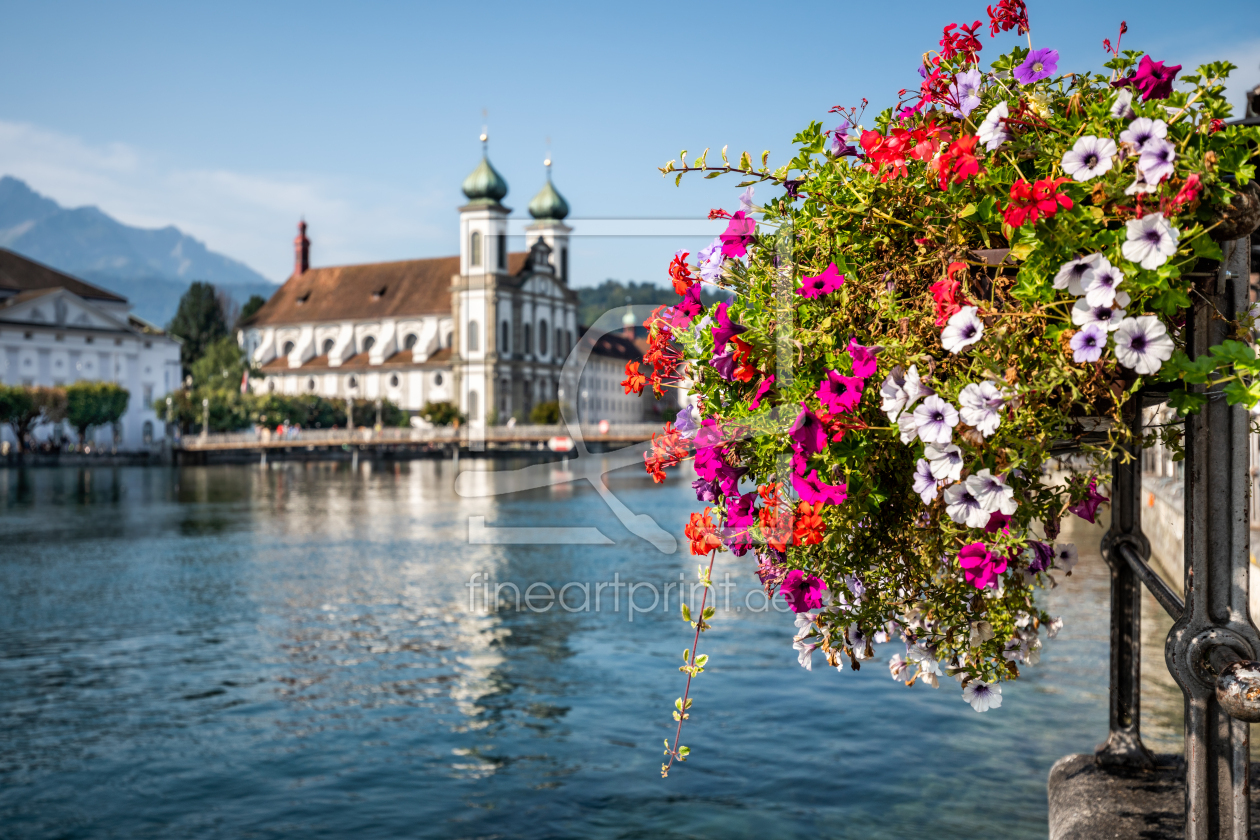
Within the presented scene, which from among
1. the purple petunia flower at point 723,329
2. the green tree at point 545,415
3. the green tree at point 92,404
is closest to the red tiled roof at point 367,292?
the green tree at point 545,415

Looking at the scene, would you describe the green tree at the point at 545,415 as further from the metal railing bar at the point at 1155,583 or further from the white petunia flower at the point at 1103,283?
the white petunia flower at the point at 1103,283

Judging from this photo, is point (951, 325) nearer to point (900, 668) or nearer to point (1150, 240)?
point (1150, 240)

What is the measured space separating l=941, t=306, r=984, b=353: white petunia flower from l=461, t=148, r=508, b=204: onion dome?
348 feet

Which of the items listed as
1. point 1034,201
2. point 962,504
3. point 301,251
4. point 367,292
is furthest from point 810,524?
point 301,251

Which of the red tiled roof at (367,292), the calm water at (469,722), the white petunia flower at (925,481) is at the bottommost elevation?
the calm water at (469,722)

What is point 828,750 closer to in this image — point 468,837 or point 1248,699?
point 468,837

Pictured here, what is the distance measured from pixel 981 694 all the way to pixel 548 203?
110 m

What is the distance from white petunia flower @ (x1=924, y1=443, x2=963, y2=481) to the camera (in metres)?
1.84

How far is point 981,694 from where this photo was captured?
2559mm

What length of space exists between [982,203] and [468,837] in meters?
6.48

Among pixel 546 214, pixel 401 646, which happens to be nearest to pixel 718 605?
pixel 401 646

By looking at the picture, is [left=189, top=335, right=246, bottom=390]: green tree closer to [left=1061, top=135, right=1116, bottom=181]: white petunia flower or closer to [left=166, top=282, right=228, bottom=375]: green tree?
[left=166, top=282, right=228, bottom=375]: green tree

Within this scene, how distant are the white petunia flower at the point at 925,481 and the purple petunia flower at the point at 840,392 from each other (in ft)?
0.52

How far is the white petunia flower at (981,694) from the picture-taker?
8.23ft
